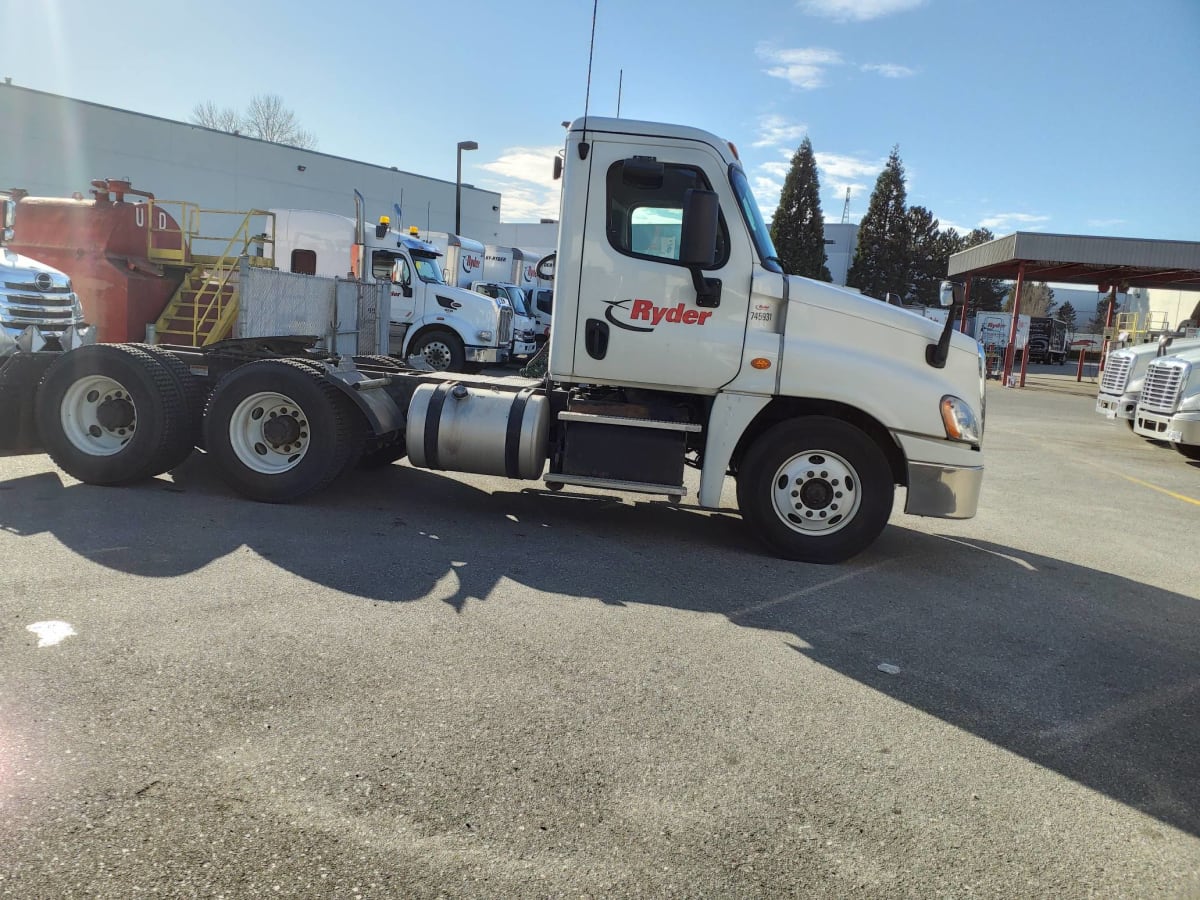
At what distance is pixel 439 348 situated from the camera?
1738cm

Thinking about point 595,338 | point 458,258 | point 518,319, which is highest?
point 458,258

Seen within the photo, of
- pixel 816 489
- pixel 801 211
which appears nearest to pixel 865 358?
pixel 816 489

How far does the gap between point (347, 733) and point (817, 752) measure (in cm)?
184

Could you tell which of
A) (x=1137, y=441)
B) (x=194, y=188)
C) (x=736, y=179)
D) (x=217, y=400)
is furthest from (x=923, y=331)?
(x=194, y=188)

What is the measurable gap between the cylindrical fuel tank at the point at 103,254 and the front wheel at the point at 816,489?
29.2 ft

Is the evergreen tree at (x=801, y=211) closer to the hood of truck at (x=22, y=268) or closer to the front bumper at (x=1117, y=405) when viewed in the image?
the front bumper at (x=1117, y=405)

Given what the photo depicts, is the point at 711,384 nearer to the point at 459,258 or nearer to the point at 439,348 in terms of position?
the point at 439,348

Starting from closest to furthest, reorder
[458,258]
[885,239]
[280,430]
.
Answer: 1. [280,430]
2. [458,258]
3. [885,239]

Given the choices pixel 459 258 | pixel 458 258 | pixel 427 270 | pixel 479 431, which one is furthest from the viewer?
pixel 459 258

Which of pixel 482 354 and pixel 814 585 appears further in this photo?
pixel 482 354

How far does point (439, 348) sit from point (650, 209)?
1187cm

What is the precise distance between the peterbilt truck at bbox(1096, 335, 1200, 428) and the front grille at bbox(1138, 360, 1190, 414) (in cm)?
77

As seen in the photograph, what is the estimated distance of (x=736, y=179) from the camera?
6020 mm

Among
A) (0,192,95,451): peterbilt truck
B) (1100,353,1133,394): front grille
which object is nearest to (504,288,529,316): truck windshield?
(1100,353,1133,394): front grille
